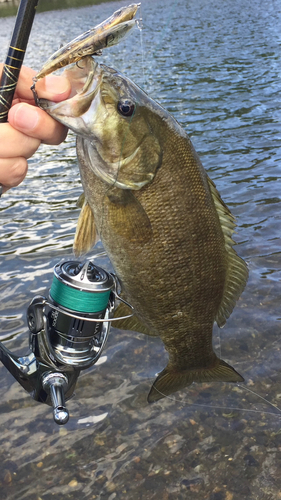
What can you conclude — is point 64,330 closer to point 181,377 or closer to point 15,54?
point 181,377

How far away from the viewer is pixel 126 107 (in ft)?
7.23

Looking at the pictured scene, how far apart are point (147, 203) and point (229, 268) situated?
2.19ft

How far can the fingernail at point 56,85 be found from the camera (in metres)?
1.88

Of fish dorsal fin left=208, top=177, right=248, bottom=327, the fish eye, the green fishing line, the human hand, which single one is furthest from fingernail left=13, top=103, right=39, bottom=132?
fish dorsal fin left=208, top=177, right=248, bottom=327

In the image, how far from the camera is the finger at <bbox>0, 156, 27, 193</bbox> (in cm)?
195

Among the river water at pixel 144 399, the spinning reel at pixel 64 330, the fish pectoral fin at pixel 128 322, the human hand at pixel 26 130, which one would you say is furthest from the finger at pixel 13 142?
the river water at pixel 144 399

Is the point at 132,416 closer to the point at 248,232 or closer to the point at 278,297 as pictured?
the point at 278,297

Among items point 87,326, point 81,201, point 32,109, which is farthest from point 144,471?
point 32,109

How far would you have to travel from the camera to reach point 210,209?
2.41m

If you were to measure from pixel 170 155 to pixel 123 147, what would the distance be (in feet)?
0.72

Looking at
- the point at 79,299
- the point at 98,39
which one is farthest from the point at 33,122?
the point at 79,299

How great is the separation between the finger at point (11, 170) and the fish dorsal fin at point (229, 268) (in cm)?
94

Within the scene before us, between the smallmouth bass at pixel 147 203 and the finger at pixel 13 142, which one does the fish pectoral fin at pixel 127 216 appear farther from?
the finger at pixel 13 142

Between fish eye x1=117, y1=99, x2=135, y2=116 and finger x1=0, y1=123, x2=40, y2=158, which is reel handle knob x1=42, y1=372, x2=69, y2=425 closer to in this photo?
finger x1=0, y1=123, x2=40, y2=158
